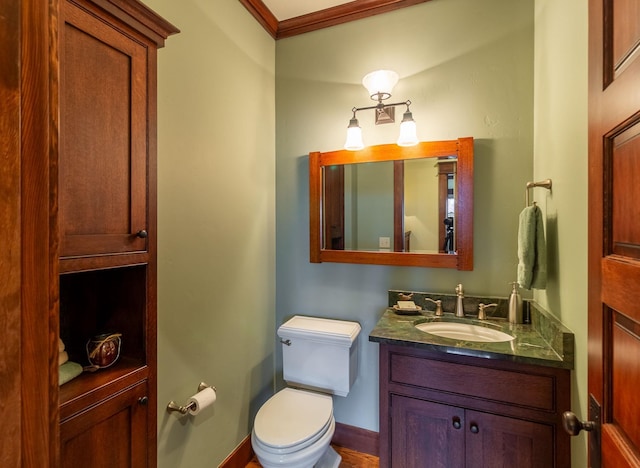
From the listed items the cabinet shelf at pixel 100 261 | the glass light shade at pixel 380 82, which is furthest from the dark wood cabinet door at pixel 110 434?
the glass light shade at pixel 380 82

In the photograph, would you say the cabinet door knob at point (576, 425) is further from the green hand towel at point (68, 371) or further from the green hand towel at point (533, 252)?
the green hand towel at point (68, 371)

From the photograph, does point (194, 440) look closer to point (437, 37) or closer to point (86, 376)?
point (86, 376)

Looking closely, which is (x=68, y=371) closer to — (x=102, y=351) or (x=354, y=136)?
(x=102, y=351)

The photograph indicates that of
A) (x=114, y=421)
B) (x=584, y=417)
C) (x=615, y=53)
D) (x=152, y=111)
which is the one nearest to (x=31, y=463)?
(x=114, y=421)

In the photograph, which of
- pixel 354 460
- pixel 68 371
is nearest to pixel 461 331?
pixel 354 460

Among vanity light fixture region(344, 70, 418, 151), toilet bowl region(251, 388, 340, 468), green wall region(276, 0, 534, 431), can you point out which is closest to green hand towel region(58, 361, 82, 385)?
toilet bowl region(251, 388, 340, 468)

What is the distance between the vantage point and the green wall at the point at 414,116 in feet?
5.67

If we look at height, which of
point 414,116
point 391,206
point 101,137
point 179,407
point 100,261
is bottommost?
point 179,407

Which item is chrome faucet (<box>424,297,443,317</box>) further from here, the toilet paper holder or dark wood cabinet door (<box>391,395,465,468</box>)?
the toilet paper holder

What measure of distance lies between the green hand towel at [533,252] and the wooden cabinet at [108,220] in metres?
1.52

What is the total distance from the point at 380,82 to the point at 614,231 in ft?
4.90

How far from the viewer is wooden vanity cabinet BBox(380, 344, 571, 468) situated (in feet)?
4.11

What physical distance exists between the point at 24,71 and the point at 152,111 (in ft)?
1.97

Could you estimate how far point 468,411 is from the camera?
4.47ft
